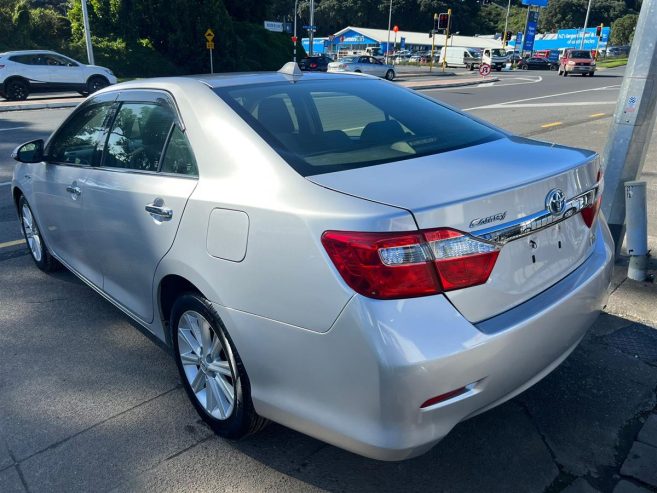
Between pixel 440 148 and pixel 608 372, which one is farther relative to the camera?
pixel 608 372

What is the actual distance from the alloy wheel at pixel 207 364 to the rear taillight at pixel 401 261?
31.5 inches

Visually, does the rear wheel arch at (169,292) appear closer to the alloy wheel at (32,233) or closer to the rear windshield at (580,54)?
the alloy wheel at (32,233)

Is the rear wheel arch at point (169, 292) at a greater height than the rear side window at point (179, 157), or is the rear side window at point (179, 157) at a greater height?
the rear side window at point (179, 157)

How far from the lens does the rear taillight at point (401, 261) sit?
1.89 meters

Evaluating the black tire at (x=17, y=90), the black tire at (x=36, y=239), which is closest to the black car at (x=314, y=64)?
the black tire at (x=17, y=90)

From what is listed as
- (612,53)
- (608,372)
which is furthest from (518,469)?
(612,53)

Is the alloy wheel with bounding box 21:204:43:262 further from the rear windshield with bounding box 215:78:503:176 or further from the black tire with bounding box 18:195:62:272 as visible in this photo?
the rear windshield with bounding box 215:78:503:176

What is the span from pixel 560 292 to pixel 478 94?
70.8 ft

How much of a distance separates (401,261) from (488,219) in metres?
0.37

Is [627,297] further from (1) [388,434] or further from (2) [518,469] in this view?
(1) [388,434]

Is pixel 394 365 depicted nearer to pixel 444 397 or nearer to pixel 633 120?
pixel 444 397

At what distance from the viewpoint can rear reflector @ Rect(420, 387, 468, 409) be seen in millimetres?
1922

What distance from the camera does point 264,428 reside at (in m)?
2.66

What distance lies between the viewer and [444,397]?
1956 mm
